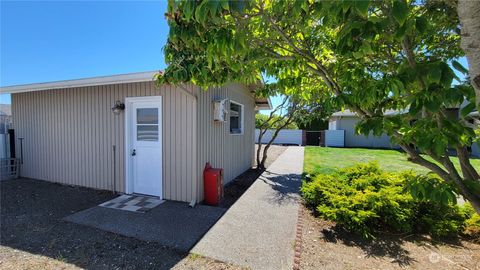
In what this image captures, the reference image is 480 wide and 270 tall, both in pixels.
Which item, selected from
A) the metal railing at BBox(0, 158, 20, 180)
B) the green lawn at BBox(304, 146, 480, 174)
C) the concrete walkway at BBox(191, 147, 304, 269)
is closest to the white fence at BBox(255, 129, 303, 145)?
the green lawn at BBox(304, 146, 480, 174)

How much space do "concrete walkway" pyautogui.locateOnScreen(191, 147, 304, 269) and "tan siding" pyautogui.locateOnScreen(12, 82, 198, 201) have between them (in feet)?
4.27

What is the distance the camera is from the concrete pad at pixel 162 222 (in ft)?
11.7

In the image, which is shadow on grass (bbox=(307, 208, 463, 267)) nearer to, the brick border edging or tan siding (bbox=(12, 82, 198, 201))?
the brick border edging

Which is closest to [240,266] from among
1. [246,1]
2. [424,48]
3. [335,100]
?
[335,100]

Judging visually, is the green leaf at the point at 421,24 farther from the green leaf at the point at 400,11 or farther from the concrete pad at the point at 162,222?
the concrete pad at the point at 162,222

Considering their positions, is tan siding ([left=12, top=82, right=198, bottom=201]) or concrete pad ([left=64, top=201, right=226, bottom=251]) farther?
tan siding ([left=12, top=82, right=198, bottom=201])

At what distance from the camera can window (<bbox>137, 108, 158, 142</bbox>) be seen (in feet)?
17.5

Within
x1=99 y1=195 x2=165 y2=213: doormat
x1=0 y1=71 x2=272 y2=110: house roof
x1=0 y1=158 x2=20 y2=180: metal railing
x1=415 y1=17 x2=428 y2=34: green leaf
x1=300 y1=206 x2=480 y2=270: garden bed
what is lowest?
x1=300 y1=206 x2=480 y2=270: garden bed

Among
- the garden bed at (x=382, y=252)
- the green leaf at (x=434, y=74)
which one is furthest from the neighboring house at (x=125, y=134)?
the green leaf at (x=434, y=74)

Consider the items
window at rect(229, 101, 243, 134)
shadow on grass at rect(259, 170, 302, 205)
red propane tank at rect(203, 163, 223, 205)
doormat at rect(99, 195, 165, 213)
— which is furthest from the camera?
window at rect(229, 101, 243, 134)

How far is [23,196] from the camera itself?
555cm

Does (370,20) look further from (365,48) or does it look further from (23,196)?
(23,196)

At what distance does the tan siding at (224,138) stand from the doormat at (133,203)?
3.35 feet

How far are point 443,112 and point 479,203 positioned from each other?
71 centimetres
